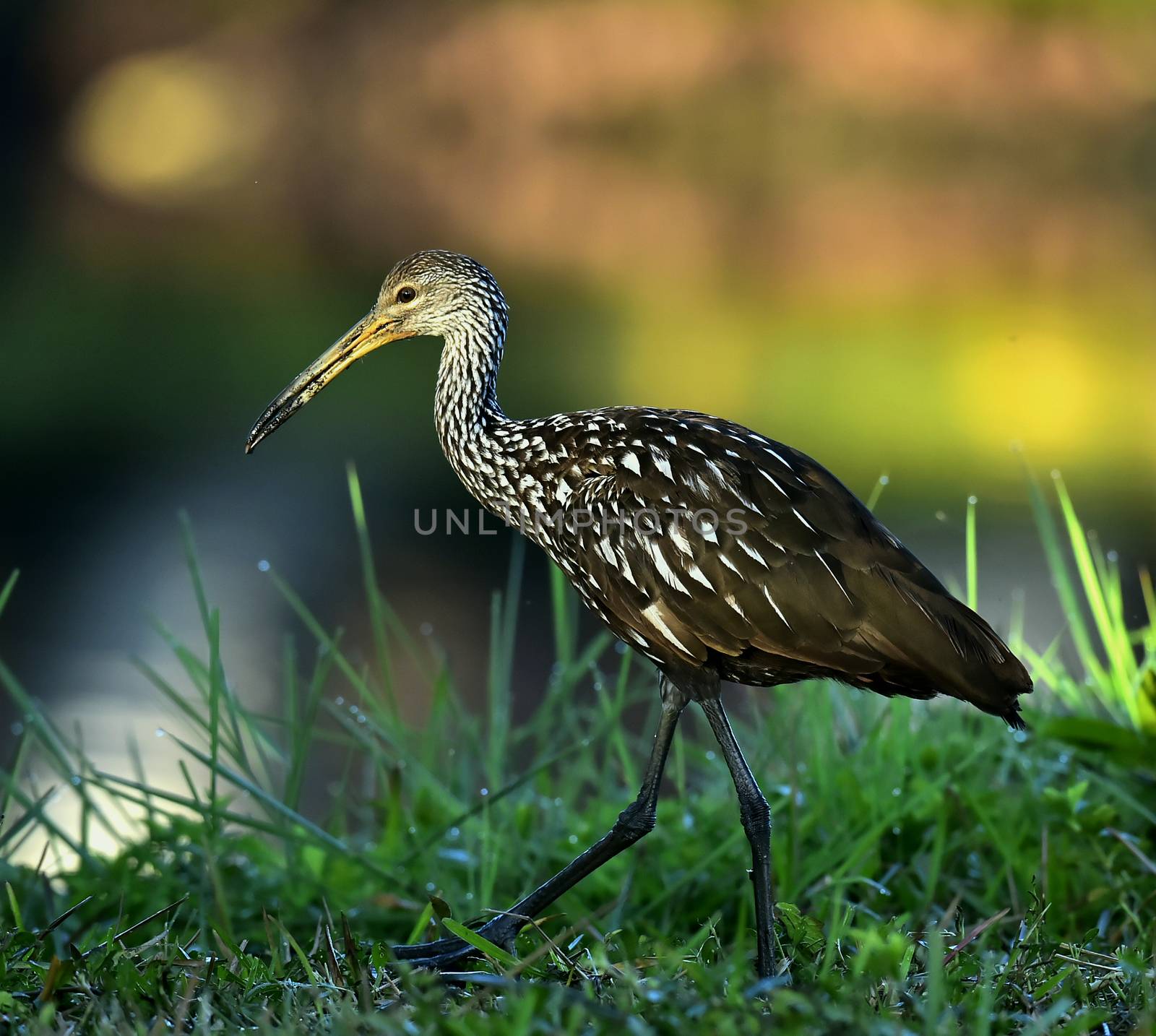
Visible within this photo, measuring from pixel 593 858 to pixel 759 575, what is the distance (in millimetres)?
804

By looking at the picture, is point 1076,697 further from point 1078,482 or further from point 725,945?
point 1078,482

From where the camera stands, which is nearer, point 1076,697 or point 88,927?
point 88,927

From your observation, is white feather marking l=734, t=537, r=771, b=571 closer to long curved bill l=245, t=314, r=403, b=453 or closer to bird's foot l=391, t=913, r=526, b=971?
bird's foot l=391, t=913, r=526, b=971

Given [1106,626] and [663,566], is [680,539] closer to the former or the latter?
[663,566]

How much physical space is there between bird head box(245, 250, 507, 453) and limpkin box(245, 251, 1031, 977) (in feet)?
1.48

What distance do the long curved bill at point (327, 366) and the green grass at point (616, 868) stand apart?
1.67 ft

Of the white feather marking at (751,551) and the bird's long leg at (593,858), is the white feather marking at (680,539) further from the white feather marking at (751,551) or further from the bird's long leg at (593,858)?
the bird's long leg at (593,858)

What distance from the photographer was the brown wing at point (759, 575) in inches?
123

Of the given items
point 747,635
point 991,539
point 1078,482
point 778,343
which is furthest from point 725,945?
point 778,343

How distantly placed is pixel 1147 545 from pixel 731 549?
30.0 ft

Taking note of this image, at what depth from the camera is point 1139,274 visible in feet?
87.0

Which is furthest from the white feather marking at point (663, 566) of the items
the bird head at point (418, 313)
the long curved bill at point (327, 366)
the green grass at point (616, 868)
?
the long curved bill at point (327, 366)

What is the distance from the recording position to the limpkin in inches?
123

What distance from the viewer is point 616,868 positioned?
416 cm
